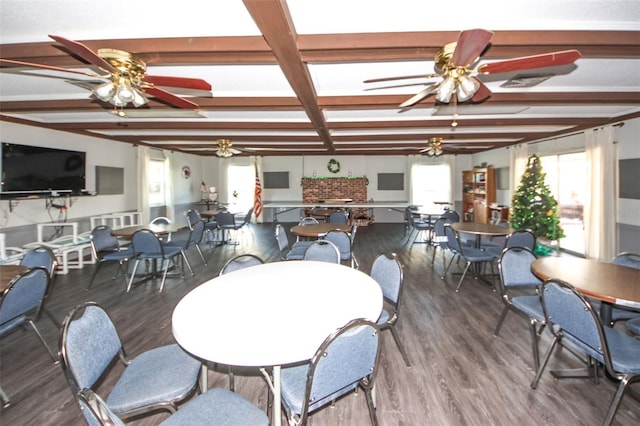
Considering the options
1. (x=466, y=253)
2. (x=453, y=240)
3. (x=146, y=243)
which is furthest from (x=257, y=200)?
(x=466, y=253)

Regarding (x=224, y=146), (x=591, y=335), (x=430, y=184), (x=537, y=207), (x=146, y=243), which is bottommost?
(x=591, y=335)

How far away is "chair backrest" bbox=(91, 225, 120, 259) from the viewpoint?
4206 mm

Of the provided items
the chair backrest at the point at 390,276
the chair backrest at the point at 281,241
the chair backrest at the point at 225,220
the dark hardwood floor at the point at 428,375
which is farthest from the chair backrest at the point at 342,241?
the chair backrest at the point at 225,220

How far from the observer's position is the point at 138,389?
1.46 metres

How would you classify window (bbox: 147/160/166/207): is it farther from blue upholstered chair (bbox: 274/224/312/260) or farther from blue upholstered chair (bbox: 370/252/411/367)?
blue upholstered chair (bbox: 370/252/411/367)

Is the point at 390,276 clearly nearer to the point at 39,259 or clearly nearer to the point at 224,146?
the point at 39,259

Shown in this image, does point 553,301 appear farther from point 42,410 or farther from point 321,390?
point 42,410

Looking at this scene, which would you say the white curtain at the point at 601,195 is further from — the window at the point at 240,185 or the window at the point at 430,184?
the window at the point at 240,185

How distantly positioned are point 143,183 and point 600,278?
8528 millimetres

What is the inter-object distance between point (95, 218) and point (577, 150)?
32.2 ft

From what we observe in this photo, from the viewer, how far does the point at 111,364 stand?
1560 mm

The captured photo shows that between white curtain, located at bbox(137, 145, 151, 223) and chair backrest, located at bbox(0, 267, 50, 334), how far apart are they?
18.1ft

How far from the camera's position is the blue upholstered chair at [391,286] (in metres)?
2.14

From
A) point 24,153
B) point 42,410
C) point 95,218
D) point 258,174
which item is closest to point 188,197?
point 258,174
